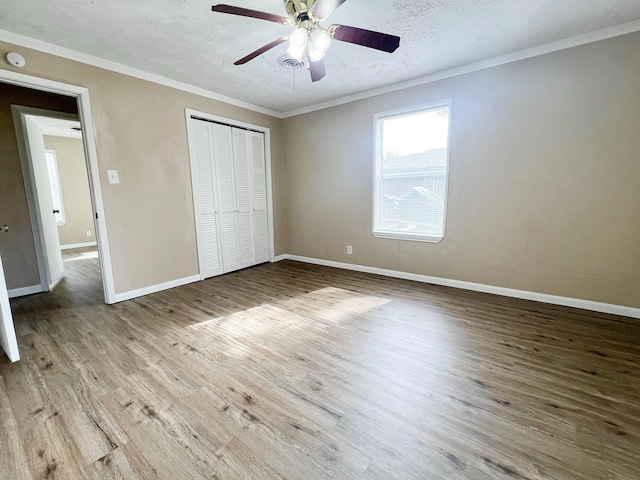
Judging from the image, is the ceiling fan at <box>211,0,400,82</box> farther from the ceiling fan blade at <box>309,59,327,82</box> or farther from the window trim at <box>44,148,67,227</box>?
the window trim at <box>44,148,67,227</box>

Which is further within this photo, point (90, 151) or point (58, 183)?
point (58, 183)

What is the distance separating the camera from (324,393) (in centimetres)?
160

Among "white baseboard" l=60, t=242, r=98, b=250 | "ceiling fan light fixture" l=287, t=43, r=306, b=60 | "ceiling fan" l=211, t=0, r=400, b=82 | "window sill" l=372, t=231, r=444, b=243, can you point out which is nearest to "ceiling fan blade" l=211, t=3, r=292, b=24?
"ceiling fan" l=211, t=0, r=400, b=82

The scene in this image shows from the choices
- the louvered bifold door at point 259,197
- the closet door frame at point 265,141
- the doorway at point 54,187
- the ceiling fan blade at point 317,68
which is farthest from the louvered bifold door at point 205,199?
the ceiling fan blade at point 317,68

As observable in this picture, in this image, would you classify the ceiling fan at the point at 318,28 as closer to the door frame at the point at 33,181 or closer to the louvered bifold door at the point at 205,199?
the louvered bifold door at the point at 205,199

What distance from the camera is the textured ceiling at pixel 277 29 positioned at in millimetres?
1999

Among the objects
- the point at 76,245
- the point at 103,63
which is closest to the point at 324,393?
the point at 103,63

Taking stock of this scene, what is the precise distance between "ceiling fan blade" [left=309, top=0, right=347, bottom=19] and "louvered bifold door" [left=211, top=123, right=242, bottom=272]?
264 centimetres

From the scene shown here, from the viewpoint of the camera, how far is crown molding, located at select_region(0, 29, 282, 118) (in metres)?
2.32

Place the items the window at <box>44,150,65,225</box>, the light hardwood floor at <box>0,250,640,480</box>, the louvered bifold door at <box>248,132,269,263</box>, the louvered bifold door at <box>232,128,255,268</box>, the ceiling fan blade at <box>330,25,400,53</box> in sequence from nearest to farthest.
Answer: the light hardwood floor at <box>0,250,640,480</box> → the ceiling fan blade at <box>330,25,400,53</box> → the louvered bifold door at <box>232,128,255,268</box> → the louvered bifold door at <box>248,132,269,263</box> → the window at <box>44,150,65,225</box>

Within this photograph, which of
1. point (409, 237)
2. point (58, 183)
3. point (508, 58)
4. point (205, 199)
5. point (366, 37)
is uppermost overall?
point (508, 58)

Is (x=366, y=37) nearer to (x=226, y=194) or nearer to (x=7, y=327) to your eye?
(x=226, y=194)

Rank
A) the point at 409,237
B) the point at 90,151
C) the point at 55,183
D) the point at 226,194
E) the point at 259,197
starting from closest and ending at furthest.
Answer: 1. the point at 90,151
2. the point at 409,237
3. the point at 226,194
4. the point at 259,197
5. the point at 55,183

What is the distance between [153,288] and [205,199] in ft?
4.36
